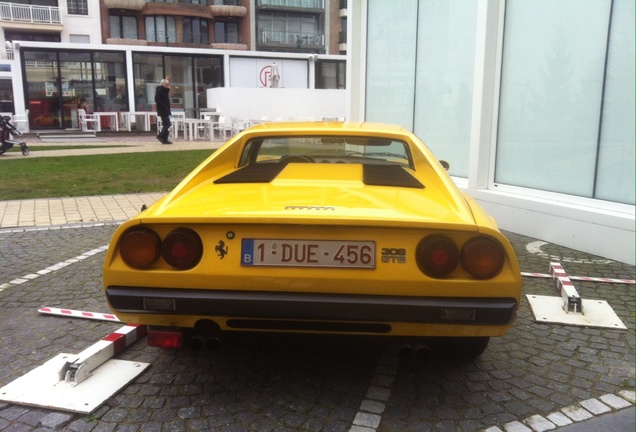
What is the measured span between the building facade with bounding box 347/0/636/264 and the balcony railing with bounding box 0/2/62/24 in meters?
46.3

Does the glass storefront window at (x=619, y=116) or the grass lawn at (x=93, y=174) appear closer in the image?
the glass storefront window at (x=619, y=116)

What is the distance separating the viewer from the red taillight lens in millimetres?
2986

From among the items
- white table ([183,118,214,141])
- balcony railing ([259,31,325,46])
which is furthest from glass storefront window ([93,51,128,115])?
balcony railing ([259,31,325,46])

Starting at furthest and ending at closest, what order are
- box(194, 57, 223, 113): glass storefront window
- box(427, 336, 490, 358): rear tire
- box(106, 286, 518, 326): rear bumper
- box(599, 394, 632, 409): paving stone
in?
box(194, 57, 223, 113): glass storefront window → box(427, 336, 490, 358): rear tire → box(599, 394, 632, 409): paving stone → box(106, 286, 518, 326): rear bumper

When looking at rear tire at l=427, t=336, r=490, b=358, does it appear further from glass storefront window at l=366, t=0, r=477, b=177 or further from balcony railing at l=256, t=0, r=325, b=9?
balcony railing at l=256, t=0, r=325, b=9

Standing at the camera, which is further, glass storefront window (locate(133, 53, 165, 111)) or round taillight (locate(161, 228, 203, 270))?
glass storefront window (locate(133, 53, 165, 111))

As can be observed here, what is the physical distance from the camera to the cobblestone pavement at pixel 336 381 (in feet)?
9.39

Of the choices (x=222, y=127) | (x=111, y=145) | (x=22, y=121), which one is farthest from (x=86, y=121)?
(x=222, y=127)

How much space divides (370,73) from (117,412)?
8965mm

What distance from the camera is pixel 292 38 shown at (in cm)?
5866

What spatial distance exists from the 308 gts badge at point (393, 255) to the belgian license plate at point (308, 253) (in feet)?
0.18

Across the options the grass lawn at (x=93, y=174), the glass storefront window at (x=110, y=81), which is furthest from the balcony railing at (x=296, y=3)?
the grass lawn at (x=93, y=174)

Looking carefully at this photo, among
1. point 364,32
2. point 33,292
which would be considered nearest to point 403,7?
point 364,32

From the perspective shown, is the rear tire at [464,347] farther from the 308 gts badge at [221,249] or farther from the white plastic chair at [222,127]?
the white plastic chair at [222,127]
